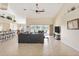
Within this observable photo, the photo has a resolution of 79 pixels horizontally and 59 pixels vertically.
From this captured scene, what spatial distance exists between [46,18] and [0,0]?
593 inches

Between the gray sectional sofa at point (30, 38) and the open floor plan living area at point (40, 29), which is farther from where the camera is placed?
the gray sectional sofa at point (30, 38)

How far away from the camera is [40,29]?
21625 millimetres

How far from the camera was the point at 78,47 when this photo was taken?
788 centimetres

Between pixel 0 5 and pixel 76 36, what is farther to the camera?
pixel 76 36

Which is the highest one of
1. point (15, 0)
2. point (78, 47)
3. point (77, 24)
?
point (15, 0)

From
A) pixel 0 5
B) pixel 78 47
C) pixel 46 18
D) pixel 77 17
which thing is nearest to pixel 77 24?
pixel 77 17

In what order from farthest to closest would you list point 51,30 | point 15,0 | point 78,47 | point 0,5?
1. point 51,30
2. point 78,47
3. point 0,5
4. point 15,0

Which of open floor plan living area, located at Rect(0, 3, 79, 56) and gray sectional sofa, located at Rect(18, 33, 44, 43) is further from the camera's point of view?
gray sectional sofa, located at Rect(18, 33, 44, 43)

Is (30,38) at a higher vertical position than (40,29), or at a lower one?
lower

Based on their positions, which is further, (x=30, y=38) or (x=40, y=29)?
(x=40, y=29)

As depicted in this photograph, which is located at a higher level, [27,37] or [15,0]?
[15,0]

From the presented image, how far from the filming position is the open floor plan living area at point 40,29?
25.6 ft

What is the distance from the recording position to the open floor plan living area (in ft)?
25.6

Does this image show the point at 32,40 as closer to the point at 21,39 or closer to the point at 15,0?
the point at 21,39
